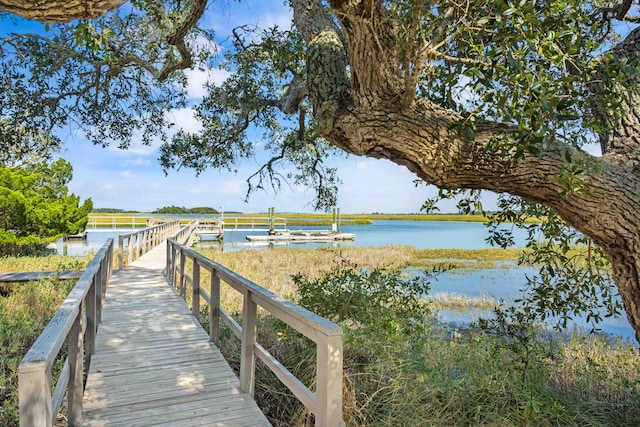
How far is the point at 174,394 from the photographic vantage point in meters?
3.18

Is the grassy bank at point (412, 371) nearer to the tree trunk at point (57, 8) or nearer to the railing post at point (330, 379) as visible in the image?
the railing post at point (330, 379)

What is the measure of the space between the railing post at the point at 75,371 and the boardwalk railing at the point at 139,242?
24.7 ft

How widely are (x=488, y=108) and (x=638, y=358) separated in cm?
500

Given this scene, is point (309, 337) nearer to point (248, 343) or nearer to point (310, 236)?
point (248, 343)

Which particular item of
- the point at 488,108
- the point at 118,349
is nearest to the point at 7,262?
the point at 118,349

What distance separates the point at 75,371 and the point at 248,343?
1.16 m

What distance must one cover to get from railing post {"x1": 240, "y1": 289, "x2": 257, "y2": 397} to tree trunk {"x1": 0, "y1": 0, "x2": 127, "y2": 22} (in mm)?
2011

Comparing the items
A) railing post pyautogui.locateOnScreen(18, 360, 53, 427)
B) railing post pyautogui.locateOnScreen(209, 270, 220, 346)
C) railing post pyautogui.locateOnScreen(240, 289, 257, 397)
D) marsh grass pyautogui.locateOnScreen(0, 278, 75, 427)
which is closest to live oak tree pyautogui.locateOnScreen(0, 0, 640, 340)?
railing post pyautogui.locateOnScreen(240, 289, 257, 397)

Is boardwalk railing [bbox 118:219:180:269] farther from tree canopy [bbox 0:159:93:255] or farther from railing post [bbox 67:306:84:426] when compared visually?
railing post [bbox 67:306:84:426]

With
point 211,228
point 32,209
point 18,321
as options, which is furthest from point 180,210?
point 18,321

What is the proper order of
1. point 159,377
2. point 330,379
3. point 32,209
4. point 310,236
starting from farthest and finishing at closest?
point 310,236, point 32,209, point 159,377, point 330,379

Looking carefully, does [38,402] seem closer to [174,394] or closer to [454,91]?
[174,394]

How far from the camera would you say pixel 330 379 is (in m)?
2.00

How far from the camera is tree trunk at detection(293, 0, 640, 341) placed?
2.87 metres
